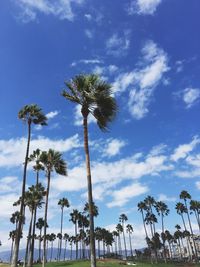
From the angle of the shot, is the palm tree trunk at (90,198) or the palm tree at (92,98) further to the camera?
the palm tree at (92,98)

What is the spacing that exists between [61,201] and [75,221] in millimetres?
15378

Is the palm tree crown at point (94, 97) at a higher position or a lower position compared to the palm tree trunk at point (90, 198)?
higher

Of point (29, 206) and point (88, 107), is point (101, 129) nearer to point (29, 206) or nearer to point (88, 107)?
point (88, 107)

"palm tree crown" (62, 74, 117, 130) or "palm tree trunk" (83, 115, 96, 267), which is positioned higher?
"palm tree crown" (62, 74, 117, 130)

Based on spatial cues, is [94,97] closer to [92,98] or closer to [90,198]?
[92,98]

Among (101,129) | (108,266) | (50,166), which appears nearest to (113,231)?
(108,266)

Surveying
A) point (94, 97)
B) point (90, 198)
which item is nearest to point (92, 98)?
point (94, 97)

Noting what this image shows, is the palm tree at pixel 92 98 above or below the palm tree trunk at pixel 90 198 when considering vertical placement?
above

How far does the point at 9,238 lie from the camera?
5098 inches

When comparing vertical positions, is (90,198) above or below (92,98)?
below

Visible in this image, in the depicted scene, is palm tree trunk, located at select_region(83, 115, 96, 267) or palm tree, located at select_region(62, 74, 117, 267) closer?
palm tree trunk, located at select_region(83, 115, 96, 267)

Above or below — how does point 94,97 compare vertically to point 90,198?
above

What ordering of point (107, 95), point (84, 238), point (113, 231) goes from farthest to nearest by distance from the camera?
point (113, 231) < point (84, 238) < point (107, 95)

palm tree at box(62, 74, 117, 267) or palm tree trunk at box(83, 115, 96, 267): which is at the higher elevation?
palm tree at box(62, 74, 117, 267)
